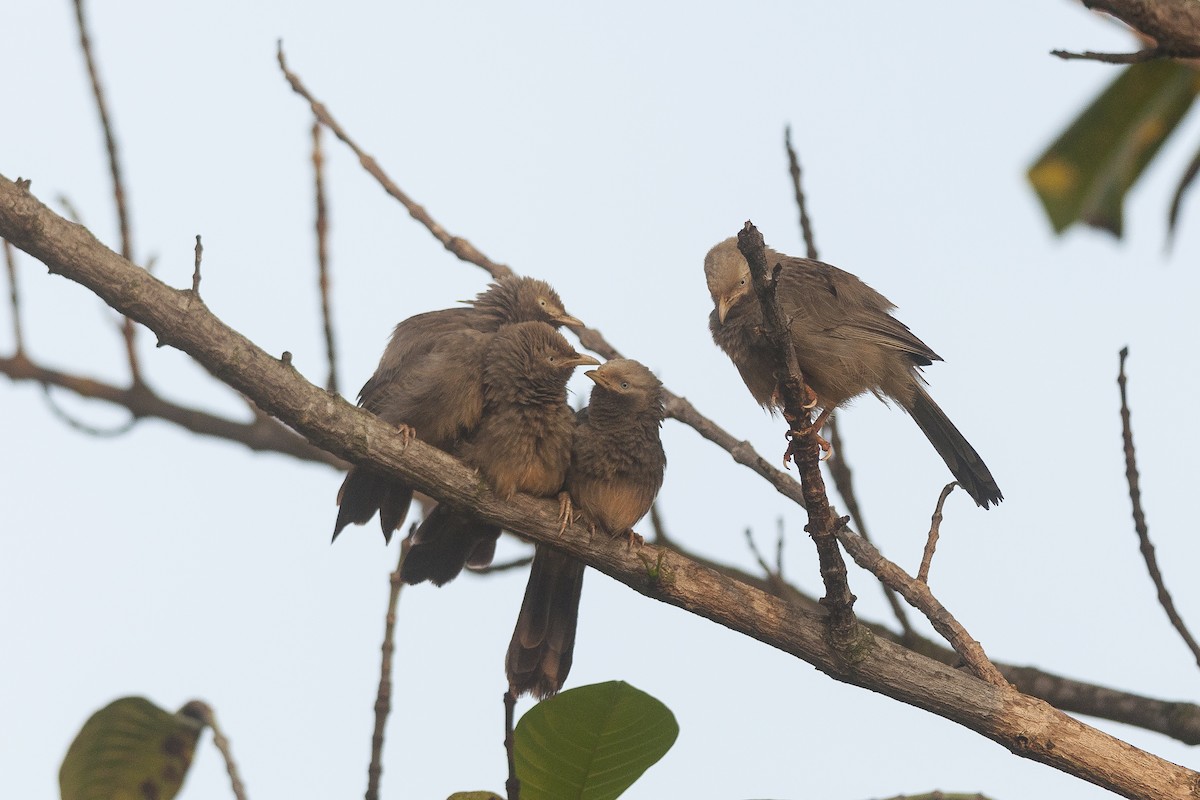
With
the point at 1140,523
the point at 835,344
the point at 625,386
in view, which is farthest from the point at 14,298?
the point at 1140,523

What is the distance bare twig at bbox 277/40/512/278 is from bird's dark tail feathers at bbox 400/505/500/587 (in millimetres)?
1195

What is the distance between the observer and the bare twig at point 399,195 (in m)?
4.94

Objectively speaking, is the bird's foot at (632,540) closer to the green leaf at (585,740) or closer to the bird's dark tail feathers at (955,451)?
the green leaf at (585,740)

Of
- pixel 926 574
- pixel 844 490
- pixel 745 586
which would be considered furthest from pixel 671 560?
pixel 844 490

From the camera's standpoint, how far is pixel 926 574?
3.92 m

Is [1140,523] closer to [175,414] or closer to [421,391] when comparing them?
[421,391]

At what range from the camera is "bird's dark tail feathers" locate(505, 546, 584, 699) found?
452 centimetres

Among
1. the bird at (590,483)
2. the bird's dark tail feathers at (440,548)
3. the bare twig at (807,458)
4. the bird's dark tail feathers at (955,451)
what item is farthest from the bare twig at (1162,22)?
the bird's dark tail feathers at (955,451)

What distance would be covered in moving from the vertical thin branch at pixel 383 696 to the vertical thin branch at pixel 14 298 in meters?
2.05

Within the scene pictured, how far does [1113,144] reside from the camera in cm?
198

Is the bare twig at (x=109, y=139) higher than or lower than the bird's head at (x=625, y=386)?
higher

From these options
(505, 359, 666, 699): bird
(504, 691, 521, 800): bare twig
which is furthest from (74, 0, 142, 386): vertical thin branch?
(504, 691, 521, 800): bare twig

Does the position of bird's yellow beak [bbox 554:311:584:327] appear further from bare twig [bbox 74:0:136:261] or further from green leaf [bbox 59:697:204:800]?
green leaf [bbox 59:697:204:800]

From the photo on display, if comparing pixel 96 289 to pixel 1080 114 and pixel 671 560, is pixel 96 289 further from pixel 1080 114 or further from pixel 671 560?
pixel 1080 114
